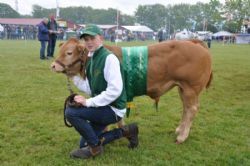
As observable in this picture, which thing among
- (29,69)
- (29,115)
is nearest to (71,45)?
(29,115)

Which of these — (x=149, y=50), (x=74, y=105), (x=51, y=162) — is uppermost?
(x=149, y=50)

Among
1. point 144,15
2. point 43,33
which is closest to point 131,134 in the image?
point 43,33

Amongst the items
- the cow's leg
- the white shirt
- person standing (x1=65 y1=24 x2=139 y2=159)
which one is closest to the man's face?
person standing (x1=65 y1=24 x2=139 y2=159)

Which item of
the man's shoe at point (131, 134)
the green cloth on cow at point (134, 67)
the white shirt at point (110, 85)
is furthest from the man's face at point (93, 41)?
the man's shoe at point (131, 134)

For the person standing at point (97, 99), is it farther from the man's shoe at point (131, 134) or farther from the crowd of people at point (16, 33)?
the crowd of people at point (16, 33)

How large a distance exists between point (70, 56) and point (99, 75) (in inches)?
23.4

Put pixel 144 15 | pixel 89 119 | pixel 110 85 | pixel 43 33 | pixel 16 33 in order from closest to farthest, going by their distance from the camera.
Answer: pixel 110 85 → pixel 89 119 → pixel 43 33 → pixel 16 33 → pixel 144 15

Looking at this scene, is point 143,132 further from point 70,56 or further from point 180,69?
point 70,56

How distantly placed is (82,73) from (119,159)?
4.04 feet

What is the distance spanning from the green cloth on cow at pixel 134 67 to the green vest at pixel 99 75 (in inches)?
18.2

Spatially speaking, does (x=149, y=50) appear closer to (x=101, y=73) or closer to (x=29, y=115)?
(x=101, y=73)

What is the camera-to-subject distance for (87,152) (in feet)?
15.2

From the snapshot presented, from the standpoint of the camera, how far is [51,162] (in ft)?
14.7

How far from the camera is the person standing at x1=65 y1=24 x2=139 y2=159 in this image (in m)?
4.21
